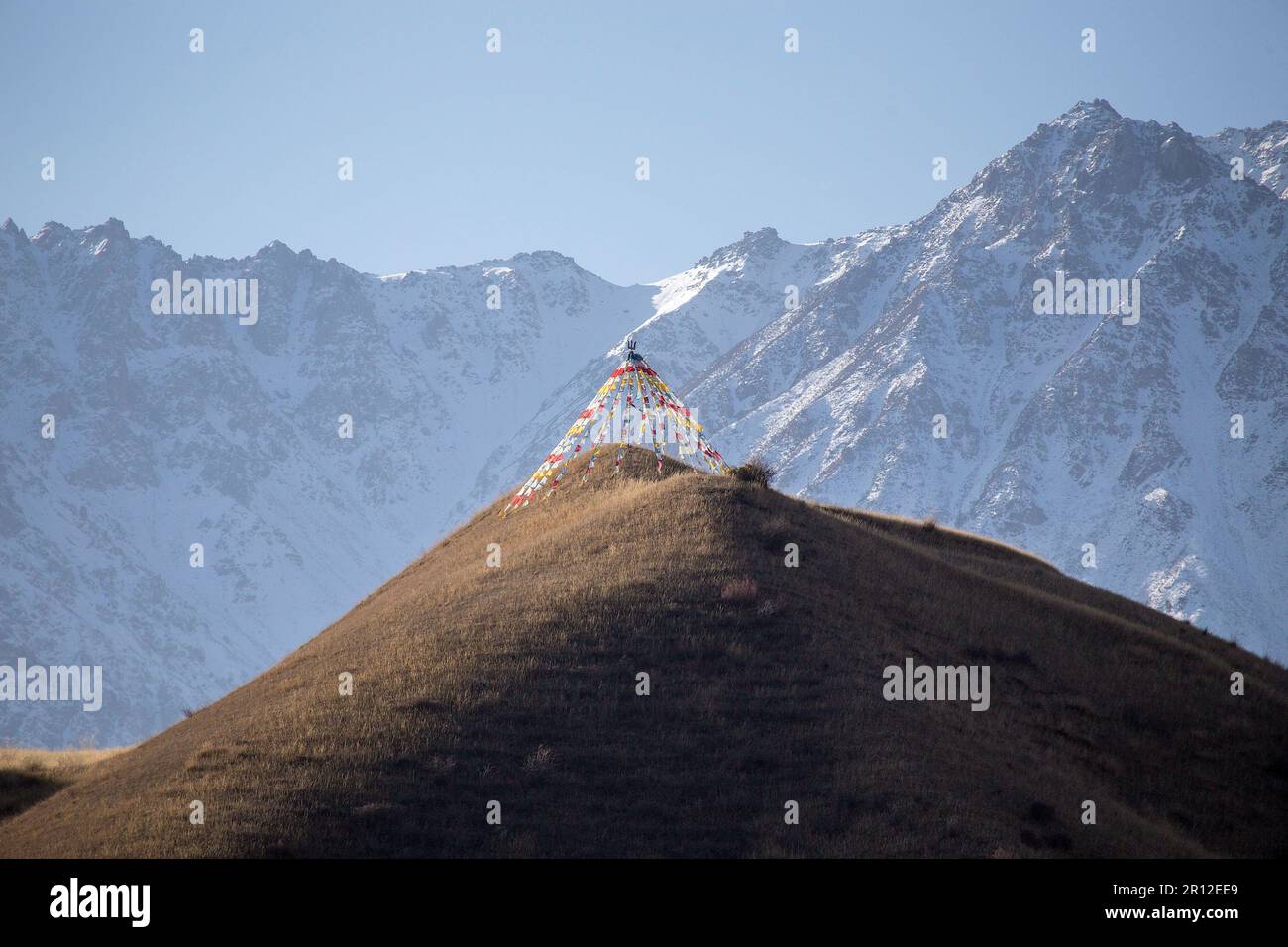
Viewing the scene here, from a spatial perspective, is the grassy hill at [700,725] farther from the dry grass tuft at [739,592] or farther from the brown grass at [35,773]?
the brown grass at [35,773]

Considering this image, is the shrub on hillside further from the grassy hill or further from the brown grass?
the brown grass

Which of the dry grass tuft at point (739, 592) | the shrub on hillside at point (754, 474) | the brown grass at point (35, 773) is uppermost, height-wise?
the shrub on hillside at point (754, 474)

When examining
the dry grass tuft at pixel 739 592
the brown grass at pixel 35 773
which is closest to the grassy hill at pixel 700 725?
the dry grass tuft at pixel 739 592

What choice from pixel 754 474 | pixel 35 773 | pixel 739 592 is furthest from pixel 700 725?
pixel 35 773

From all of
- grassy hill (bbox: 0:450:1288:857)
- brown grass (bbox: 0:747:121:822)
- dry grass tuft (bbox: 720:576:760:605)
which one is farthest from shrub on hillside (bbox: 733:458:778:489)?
brown grass (bbox: 0:747:121:822)

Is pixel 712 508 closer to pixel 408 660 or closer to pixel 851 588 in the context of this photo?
pixel 851 588

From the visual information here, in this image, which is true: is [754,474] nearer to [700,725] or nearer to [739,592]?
[739,592]
